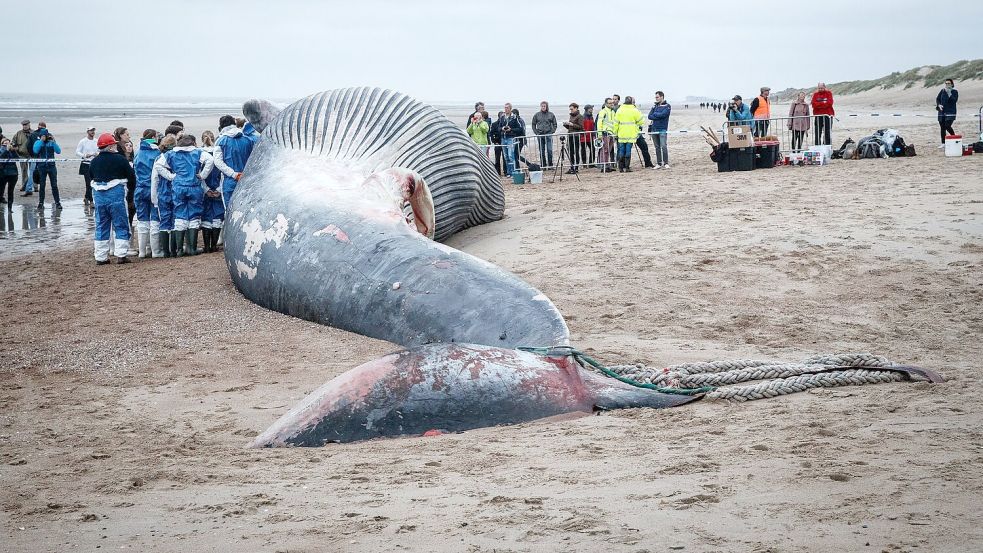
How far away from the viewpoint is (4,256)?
13000mm

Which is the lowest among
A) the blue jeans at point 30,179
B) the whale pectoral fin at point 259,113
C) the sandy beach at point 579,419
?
the sandy beach at point 579,419

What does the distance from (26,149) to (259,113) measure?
488 inches

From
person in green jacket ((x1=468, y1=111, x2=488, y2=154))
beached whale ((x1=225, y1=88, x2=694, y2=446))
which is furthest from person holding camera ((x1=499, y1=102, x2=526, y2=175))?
beached whale ((x1=225, y1=88, x2=694, y2=446))

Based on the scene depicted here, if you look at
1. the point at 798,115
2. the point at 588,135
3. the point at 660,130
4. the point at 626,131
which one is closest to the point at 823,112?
the point at 798,115

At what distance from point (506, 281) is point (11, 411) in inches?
125

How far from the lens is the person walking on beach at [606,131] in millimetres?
20406

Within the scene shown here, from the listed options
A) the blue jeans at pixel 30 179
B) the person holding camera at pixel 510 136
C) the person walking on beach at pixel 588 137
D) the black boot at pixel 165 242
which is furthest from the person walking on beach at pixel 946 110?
the blue jeans at pixel 30 179

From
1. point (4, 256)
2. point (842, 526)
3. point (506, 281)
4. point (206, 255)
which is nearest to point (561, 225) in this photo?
point (206, 255)

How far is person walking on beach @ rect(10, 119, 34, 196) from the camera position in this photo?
20337 mm

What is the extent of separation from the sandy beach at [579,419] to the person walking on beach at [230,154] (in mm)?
1589

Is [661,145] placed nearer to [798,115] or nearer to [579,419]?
[798,115]

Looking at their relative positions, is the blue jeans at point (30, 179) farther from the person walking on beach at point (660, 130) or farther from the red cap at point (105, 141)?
the person walking on beach at point (660, 130)

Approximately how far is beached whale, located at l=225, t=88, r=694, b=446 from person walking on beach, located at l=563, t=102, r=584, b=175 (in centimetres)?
852

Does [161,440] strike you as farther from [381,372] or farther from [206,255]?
[206,255]
